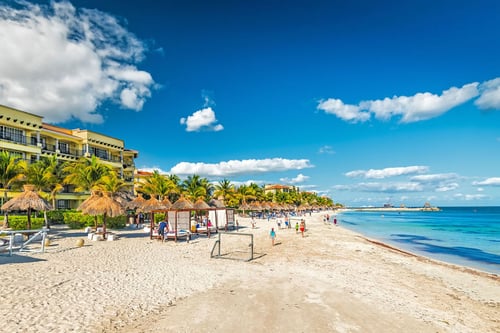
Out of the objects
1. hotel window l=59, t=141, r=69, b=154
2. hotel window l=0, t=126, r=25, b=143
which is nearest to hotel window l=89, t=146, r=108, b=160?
hotel window l=59, t=141, r=69, b=154

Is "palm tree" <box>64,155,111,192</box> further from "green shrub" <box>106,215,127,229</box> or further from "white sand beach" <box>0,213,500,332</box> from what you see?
"white sand beach" <box>0,213,500,332</box>

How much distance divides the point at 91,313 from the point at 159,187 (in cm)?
2616

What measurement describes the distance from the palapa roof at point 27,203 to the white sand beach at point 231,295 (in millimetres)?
5372

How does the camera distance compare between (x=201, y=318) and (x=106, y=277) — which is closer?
(x=201, y=318)

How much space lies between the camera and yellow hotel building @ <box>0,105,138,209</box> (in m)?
29.7

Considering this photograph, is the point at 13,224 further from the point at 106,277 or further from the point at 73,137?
the point at 73,137

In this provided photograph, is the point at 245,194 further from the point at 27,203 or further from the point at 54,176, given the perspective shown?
the point at 27,203

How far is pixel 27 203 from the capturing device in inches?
734

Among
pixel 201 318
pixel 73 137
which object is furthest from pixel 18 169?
pixel 201 318

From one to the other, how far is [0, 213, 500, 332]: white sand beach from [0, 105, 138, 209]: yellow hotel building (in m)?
21.7

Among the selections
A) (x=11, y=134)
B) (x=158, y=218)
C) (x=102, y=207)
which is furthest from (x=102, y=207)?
(x=11, y=134)

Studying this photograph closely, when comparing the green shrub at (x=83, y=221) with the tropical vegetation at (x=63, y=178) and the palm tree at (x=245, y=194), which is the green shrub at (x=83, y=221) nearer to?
the tropical vegetation at (x=63, y=178)

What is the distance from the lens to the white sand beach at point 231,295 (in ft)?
22.7

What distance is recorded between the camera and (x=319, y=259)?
15.8 metres
